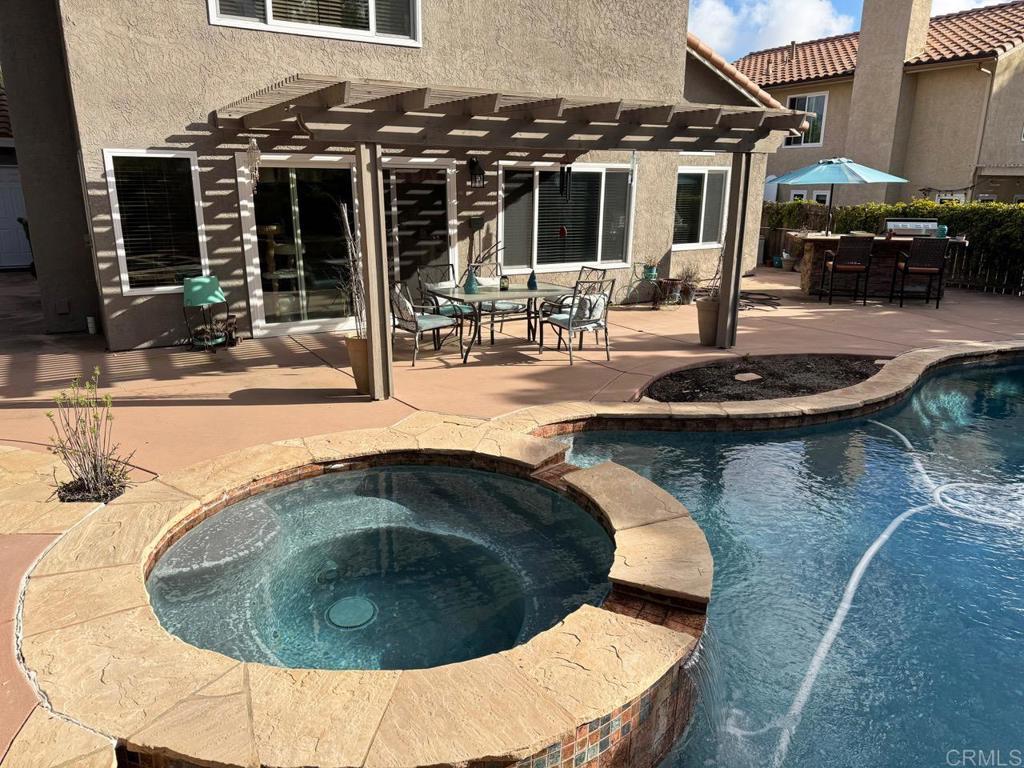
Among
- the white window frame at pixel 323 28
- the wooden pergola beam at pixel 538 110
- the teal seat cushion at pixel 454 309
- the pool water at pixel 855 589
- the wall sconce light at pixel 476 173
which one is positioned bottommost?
the pool water at pixel 855 589

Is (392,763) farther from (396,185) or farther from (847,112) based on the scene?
(847,112)

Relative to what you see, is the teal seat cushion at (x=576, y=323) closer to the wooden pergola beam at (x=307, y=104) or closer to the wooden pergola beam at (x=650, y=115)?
the wooden pergola beam at (x=650, y=115)

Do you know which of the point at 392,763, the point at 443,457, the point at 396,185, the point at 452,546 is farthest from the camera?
the point at 396,185

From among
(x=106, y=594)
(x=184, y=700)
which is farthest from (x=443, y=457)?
(x=184, y=700)

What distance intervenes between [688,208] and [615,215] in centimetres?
210

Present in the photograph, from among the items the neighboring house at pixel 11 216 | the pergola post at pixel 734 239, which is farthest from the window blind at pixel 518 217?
the neighboring house at pixel 11 216

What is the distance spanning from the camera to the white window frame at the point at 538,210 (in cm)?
1082

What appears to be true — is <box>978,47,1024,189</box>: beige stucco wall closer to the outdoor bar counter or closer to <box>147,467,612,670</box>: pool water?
the outdoor bar counter

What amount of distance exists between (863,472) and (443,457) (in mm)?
3624

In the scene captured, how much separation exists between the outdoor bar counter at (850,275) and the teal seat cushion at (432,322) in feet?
29.1

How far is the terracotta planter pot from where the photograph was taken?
6785mm

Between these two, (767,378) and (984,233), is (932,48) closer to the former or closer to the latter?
(984,233)

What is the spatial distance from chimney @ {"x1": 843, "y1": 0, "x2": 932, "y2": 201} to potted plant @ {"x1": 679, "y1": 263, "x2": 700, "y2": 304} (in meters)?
10.4

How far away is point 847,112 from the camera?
21281 mm
